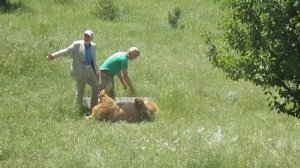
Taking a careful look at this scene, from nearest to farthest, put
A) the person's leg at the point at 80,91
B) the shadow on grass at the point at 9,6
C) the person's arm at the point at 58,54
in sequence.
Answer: the person's arm at the point at 58,54
the person's leg at the point at 80,91
the shadow on grass at the point at 9,6

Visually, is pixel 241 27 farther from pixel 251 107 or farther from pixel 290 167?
pixel 251 107

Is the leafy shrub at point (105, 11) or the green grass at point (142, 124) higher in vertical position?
the green grass at point (142, 124)

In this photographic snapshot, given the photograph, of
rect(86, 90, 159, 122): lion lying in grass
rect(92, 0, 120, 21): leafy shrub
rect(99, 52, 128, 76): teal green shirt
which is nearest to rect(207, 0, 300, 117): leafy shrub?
rect(86, 90, 159, 122): lion lying in grass

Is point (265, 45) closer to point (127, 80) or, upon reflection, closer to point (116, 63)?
point (116, 63)

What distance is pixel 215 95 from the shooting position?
1623 centimetres

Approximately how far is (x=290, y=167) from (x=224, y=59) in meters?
2.35

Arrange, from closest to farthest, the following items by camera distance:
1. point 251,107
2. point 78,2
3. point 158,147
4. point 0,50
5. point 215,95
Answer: point 158,147 → point 251,107 → point 215,95 → point 0,50 → point 78,2

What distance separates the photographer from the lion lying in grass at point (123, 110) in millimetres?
12812

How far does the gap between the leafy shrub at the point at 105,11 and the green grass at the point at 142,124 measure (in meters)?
1.08

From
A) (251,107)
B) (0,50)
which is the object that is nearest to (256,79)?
(251,107)

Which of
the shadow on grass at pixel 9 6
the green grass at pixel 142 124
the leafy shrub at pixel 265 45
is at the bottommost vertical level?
the shadow on grass at pixel 9 6

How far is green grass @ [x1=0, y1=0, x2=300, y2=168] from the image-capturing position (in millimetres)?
9531

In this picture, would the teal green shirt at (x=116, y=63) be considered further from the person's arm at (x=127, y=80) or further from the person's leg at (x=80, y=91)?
the person's leg at (x=80, y=91)

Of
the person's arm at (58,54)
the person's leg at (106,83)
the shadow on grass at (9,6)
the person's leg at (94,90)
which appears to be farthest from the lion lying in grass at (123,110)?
the shadow on grass at (9,6)
